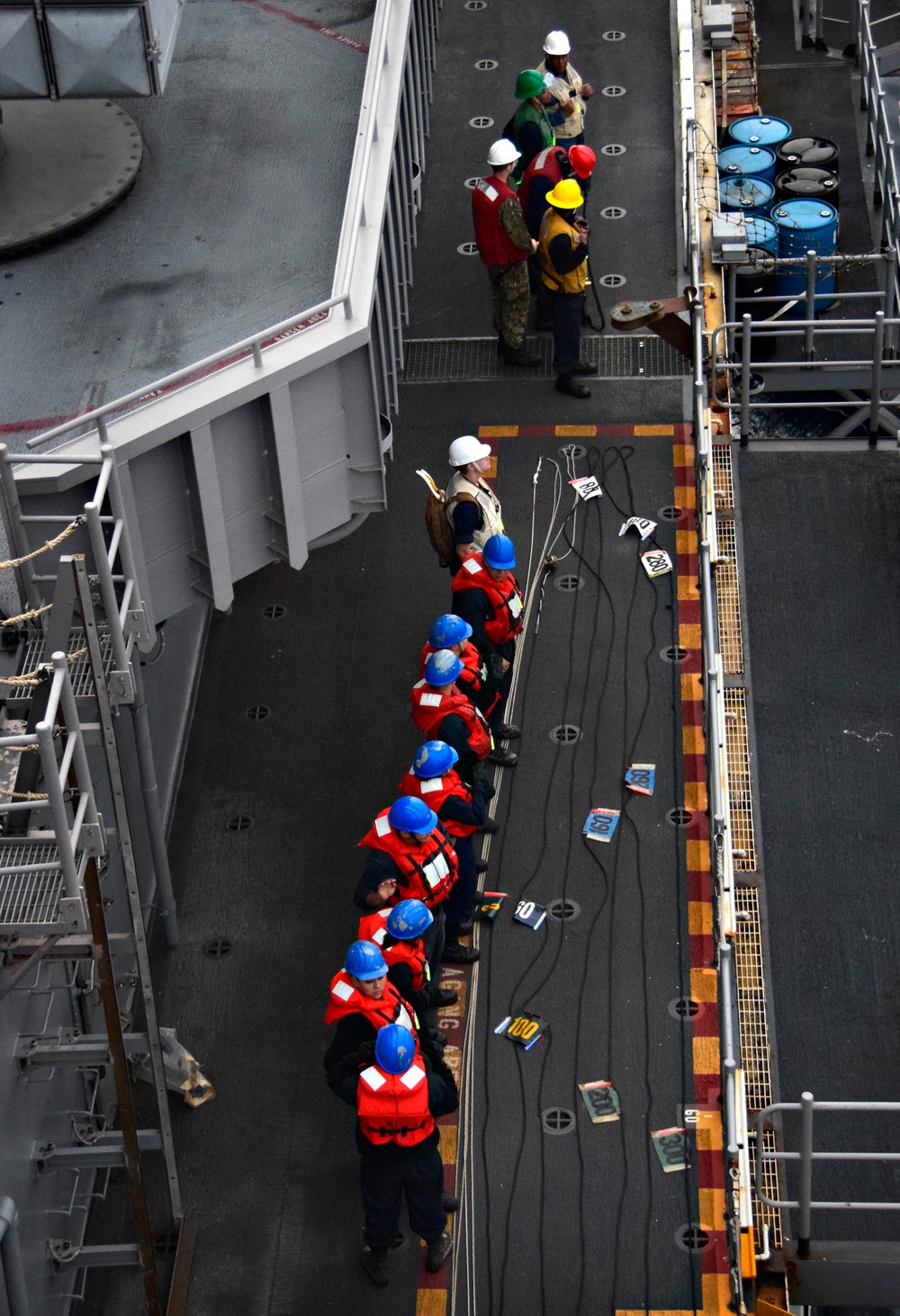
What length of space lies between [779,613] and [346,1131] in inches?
226

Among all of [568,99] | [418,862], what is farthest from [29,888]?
[568,99]

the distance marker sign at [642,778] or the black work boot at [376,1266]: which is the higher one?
the distance marker sign at [642,778]

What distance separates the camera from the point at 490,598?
14.2 m

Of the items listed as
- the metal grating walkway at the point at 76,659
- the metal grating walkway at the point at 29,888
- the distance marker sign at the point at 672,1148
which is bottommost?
the distance marker sign at the point at 672,1148

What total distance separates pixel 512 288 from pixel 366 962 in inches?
335

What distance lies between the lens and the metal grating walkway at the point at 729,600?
14.7m

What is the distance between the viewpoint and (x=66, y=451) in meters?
11.1

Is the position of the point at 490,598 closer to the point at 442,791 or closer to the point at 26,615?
the point at 442,791

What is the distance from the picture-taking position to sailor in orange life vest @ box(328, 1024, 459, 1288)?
10.6m

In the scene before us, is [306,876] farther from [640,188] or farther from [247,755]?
[640,188]

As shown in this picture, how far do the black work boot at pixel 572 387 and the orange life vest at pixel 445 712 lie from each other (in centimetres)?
528

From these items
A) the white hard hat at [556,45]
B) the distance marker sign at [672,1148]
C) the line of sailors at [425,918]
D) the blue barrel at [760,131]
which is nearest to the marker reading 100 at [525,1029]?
the line of sailors at [425,918]

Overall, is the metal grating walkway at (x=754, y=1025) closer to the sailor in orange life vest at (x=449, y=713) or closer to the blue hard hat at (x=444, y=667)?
the sailor in orange life vest at (x=449, y=713)

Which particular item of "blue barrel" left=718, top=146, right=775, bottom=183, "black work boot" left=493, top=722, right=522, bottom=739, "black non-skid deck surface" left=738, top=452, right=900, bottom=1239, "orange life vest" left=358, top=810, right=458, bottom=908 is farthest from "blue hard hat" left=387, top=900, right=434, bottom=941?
"blue barrel" left=718, top=146, right=775, bottom=183
